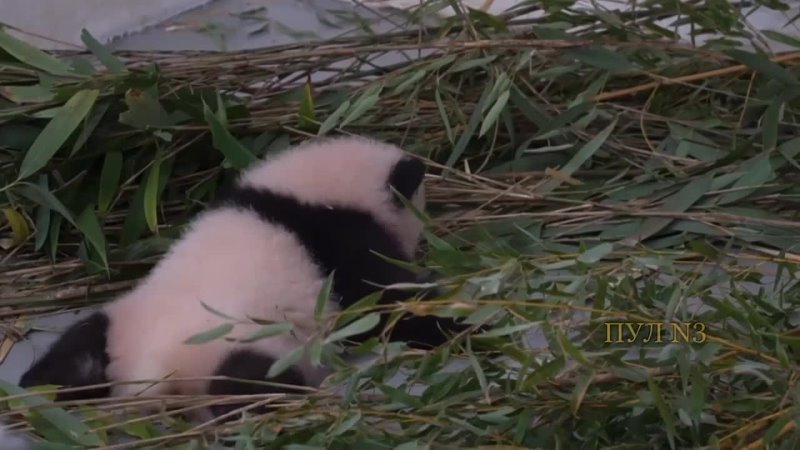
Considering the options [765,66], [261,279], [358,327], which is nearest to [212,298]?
[261,279]

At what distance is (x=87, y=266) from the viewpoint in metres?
1.21

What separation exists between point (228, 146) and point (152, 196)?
0.37ft

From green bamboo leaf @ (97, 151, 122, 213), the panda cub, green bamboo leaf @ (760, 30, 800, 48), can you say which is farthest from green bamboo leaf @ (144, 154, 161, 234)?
green bamboo leaf @ (760, 30, 800, 48)

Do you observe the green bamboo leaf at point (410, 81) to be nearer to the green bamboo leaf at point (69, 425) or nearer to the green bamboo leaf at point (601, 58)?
the green bamboo leaf at point (601, 58)

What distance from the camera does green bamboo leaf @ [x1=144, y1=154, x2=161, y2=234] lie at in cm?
122

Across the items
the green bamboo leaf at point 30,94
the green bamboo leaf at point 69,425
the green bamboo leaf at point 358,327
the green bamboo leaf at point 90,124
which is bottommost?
the green bamboo leaf at point 69,425

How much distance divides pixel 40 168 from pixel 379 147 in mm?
426

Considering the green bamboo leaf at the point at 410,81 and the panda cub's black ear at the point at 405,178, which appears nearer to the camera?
the panda cub's black ear at the point at 405,178

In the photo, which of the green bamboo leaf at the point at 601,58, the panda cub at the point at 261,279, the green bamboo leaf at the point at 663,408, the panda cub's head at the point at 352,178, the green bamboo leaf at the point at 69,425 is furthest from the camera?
the green bamboo leaf at the point at 601,58

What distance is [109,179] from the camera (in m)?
1.28

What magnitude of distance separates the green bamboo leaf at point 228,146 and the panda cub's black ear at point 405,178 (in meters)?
0.22

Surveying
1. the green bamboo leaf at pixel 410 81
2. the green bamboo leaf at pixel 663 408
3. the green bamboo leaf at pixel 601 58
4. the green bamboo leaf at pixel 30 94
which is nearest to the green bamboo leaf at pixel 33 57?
the green bamboo leaf at pixel 30 94

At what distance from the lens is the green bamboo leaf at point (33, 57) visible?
1.30 m

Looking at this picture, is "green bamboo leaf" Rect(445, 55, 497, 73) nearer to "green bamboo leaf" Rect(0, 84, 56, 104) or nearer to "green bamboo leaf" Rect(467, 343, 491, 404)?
"green bamboo leaf" Rect(0, 84, 56, 104)
